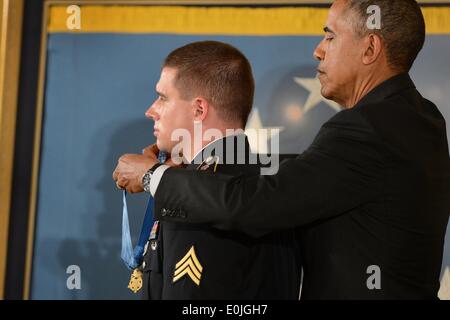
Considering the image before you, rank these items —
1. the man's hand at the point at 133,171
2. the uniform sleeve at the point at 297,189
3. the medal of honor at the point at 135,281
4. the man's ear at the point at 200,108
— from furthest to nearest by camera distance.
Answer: the medal of honor at the point at 135,281
the man's ear at the point at 200,108
the man's hand at the point at 133,171
the uniform sleeve at the point at 297,189

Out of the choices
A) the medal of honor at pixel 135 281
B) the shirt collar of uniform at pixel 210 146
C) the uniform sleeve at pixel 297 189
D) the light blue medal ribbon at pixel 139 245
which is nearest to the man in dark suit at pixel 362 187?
the uniform sleeve at pixel 297 189

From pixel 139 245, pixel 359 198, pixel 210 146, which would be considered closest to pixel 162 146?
pixel 210 146

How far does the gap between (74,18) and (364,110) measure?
1419mm

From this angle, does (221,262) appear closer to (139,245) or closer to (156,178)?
(156,178)

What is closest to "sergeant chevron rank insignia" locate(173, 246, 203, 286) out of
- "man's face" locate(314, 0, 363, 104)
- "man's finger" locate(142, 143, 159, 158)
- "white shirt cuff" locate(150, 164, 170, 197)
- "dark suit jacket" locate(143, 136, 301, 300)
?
"dark suit jacket" locate(143, 136, 301, 300)

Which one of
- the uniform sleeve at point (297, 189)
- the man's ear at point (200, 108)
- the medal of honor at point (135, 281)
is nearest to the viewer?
the uniform sleeve at point (297, 189)

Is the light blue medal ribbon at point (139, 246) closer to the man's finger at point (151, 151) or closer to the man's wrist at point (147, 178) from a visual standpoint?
the man's finger at point (151, 151)

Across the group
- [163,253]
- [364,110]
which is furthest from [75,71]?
[364,110]

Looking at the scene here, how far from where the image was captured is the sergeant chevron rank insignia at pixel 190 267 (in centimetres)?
118

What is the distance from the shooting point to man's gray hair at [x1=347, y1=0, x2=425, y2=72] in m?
1.26

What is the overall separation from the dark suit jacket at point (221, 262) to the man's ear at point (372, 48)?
0.31m

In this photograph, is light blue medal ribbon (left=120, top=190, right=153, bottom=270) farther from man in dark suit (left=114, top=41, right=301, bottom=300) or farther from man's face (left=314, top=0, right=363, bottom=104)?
man's face (left=314, top=0, right=363, bottom=104)

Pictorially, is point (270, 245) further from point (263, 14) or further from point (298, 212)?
point (263, 14)

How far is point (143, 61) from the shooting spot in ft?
7.37
